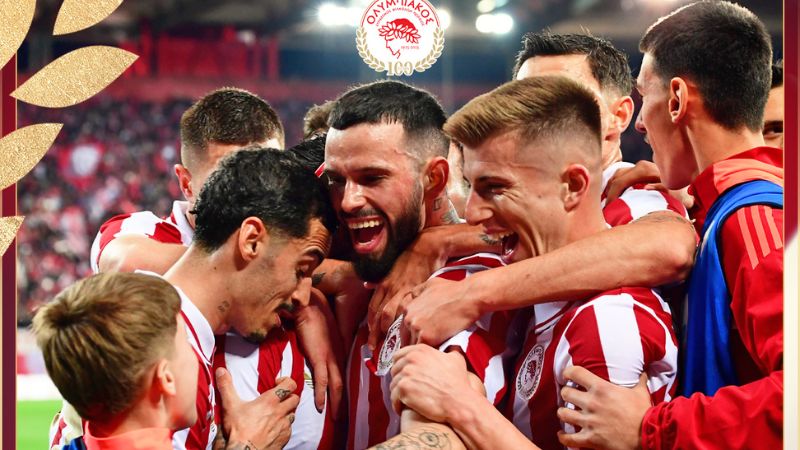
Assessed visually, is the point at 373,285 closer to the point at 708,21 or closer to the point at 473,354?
the point at 473,354

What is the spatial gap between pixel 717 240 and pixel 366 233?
39.8 inches

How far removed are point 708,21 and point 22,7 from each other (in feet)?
6.02

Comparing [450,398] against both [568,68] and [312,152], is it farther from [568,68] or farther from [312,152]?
[568,68]

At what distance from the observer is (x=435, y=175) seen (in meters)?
2.76

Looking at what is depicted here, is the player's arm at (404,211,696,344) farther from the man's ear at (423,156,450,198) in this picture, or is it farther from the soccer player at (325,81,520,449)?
the man's ear at (423,156,450,198)

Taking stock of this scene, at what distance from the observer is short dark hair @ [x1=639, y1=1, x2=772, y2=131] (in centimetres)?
239

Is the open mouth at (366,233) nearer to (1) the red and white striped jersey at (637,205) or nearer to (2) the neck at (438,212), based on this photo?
(2) the neck at (438,212)

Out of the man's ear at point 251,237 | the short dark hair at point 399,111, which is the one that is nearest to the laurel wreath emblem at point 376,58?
the short dark hair at point 399,111

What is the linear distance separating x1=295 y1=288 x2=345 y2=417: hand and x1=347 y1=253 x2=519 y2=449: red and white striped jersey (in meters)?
0.06

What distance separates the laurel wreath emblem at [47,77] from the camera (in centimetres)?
240

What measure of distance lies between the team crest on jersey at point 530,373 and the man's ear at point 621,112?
3.51 ft

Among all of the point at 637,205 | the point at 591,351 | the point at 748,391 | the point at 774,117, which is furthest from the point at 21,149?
the point at 774,117

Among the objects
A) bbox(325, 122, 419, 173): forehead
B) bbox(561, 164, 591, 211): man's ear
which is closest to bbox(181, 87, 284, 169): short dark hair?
bbox(325, 122, 419, 173): forehead

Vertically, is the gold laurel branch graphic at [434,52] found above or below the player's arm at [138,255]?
above
